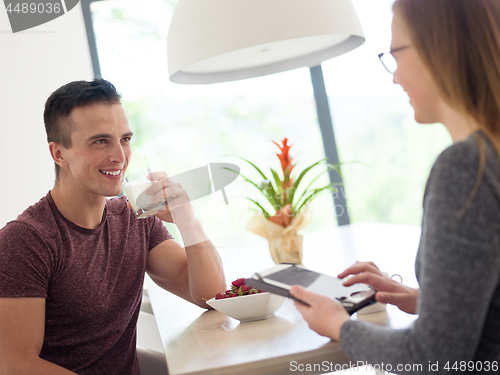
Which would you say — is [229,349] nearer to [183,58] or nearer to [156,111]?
[183,58]

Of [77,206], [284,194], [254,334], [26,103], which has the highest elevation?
[26,103]

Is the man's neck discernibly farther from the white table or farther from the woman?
the woman

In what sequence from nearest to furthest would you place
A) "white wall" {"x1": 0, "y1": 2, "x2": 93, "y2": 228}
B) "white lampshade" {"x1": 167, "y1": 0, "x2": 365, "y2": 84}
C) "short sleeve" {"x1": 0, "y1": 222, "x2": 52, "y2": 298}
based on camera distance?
"white lampshade" {"x1": 167, "y1": 0, "x2": 365, "y2": 84}
"short sleeve" {"x1": 0, "y1": 222, "x2": 52, "y2": 298}
"white wall" {"x1": 0, "y1": 2, "x2": 93, "y2": 228}

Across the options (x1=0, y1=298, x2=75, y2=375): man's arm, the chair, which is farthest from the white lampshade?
the chair

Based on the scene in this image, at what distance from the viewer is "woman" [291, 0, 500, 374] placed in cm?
59

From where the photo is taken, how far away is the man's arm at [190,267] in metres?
1.35

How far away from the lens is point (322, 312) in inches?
32.1

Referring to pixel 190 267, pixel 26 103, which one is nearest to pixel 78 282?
pixel 190 267

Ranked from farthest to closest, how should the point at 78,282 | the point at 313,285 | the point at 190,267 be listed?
the point at 190,267 → the point at 78,282 → the point at 313,285

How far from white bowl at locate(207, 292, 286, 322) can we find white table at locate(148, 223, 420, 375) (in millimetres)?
19

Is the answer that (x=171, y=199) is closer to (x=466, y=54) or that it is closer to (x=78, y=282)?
(x=78, y=282)

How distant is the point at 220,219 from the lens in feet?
4.15

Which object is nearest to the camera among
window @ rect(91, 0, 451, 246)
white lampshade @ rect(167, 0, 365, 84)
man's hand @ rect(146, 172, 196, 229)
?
white lampshade @ rect(167, 0, 365, 84)

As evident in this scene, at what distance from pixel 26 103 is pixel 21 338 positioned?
7.00 feet
